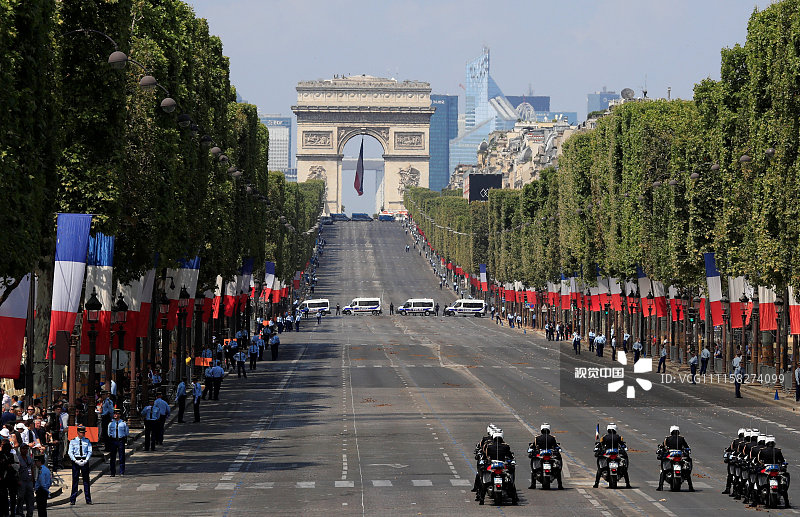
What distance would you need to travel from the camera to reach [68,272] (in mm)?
37656

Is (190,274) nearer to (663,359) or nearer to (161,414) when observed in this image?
(161,414)

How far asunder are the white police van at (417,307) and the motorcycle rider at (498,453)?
12964 cm

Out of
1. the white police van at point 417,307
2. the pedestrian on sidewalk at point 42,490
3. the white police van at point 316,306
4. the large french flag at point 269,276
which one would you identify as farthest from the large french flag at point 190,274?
the white police van at point 316,306

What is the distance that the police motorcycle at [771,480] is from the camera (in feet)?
105

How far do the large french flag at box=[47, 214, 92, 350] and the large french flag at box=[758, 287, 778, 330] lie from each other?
35.2 meters

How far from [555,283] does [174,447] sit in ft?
289

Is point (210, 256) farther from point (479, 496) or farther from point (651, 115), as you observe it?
point (479, 496)

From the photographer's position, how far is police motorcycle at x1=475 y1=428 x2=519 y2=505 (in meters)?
33.0

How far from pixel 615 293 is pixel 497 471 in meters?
69.2

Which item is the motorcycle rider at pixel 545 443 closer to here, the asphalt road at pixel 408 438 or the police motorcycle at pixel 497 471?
the asphalt road at pixel 408 438

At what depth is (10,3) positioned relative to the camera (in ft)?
116

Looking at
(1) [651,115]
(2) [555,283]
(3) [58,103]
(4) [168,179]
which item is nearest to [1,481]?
(3) [58,103]

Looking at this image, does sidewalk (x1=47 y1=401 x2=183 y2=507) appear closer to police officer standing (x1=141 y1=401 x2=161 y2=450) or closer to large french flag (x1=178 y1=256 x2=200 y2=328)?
police officer standing (x1=141 y1=401 x2=161 y2=450)

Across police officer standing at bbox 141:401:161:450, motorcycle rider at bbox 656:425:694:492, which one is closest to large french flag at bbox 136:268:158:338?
police officer standing at bbox 141:401:161:450
